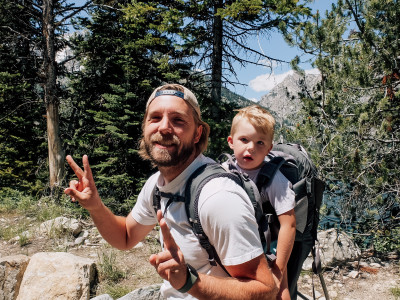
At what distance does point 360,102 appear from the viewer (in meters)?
4.64

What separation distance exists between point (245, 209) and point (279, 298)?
2.86ft

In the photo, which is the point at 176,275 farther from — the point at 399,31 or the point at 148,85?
the point at 148,85

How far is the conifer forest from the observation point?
14.2ft

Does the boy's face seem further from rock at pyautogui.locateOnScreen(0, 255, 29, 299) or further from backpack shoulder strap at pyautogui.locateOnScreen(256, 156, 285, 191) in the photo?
rock at pyautogui.locateOnScreen(0, 255, 29, 299)

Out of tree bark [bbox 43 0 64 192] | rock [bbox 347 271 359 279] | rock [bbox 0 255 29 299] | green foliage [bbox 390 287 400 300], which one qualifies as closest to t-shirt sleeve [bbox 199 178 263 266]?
green foliage [bbox 390 287 400 300]

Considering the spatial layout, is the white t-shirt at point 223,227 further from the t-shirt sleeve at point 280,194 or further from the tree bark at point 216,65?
the tree bark at point 216,65

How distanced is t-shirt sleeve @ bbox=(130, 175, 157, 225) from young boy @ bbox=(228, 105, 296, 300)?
0.64 m

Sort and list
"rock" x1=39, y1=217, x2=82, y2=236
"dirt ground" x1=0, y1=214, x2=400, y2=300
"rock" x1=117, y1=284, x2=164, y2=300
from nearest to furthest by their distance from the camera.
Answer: "rock" x1=117, y1=284, x2=164, y2=300
"dirt ground" x1=0, y1=214, x2=400, y2=300
"rock" x1=39, y1=217, x2=82, y2=236

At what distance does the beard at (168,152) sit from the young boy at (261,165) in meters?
0.51

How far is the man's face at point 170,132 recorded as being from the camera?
4.96ft

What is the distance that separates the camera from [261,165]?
76.9 inches

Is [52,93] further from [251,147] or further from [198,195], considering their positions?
[198,195]

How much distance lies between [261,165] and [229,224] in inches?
35.7

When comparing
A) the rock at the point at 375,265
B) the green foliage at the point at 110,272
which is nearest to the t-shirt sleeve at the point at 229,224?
the green foliage at the point at 110,272
